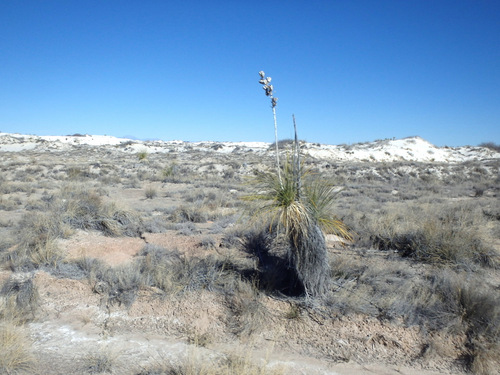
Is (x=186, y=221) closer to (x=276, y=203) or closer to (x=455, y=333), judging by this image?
(x=276, y=203)

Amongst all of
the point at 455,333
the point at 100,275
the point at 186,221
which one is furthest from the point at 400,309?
the point at 186,221

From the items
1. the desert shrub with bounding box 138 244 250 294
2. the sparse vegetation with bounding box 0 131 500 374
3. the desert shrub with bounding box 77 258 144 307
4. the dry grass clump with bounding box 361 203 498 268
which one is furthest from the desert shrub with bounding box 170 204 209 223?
the dry grass clump with bounding box 361 203 498 268

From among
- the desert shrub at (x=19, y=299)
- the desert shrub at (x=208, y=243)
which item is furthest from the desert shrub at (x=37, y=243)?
the desert shrub at (x=208, y=243)

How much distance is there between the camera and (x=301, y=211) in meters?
4.27

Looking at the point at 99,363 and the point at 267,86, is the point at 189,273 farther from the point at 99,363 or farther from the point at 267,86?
the point at 267,86

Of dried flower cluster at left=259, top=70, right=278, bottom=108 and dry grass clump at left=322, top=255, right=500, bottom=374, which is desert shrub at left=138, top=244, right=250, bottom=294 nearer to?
dry grass clump at left=322, top=255, right=500, bottom=374

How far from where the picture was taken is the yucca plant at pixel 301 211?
4242mm

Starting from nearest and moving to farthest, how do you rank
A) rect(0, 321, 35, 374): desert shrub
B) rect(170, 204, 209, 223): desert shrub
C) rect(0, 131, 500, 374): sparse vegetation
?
rect(0, 321, 35, 374): desert shrub → rect(0, 131, 500, 374): sparse vegetation → rect(170, 204, 209, 223): desert shrub

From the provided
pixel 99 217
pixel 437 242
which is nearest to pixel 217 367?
pixel 437 242

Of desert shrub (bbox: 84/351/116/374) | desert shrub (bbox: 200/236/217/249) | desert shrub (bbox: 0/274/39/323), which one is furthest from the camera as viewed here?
desert shrub (bbox: 200/236/217/249)

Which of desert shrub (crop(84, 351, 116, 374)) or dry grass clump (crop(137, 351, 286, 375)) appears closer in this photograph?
dry grass clump (crop(137, 351, 286, 375))

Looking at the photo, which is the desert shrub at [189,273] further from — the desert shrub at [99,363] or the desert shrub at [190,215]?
the desert shrub at [190,215]

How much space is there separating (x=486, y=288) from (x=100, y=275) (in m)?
5.99

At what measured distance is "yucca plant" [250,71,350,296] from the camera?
424 centimetres
